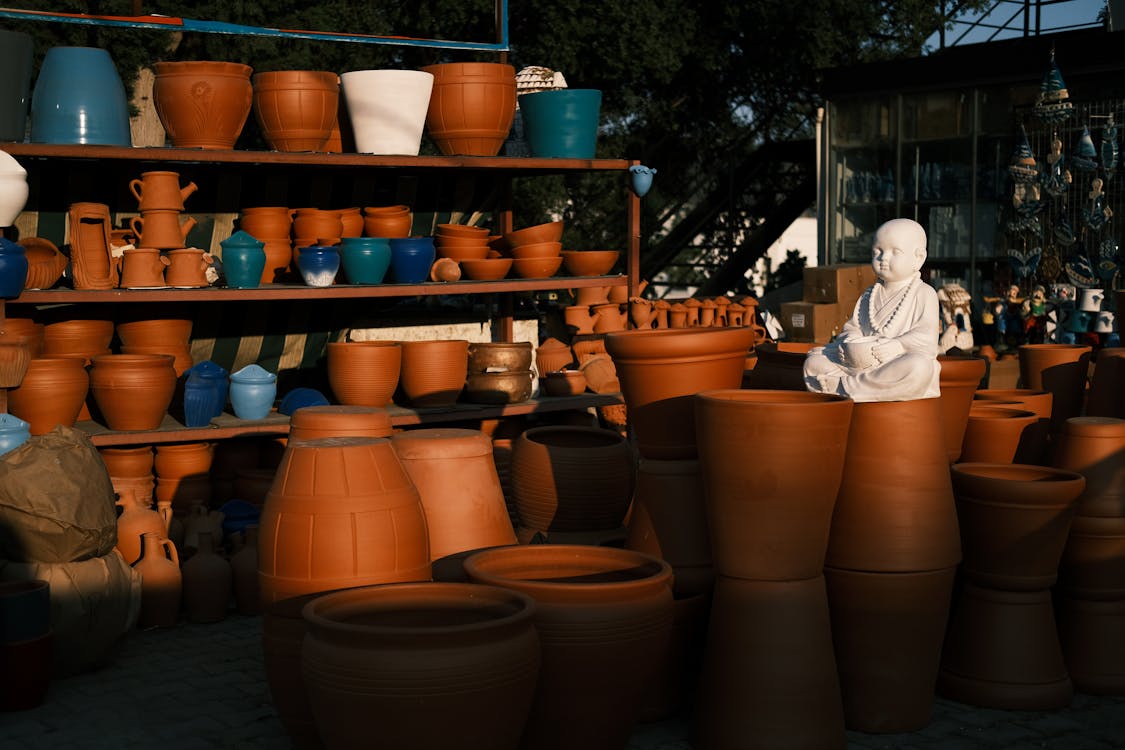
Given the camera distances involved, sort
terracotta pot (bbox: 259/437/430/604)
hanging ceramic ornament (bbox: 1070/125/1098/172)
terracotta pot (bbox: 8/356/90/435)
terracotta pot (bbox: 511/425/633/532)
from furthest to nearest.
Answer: hanging ceramic ornament (bbox: 1070/125/1098/172) → terracotta pot (bbox: 8/356/90/435) → terracotta pot (bbox: 511/425/633/532) → terracotta pot (bbox: 259/437/430/604)

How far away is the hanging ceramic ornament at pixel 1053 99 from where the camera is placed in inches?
463

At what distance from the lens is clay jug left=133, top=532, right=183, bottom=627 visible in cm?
557

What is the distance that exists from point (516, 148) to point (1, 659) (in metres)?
4.59

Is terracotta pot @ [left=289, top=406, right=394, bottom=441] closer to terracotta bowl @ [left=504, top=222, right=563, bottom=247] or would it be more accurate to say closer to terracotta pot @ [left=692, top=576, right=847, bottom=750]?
terracotta pot @ [left=692, top=576, right=847, bottom=750]

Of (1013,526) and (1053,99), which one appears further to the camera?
(1053,99)

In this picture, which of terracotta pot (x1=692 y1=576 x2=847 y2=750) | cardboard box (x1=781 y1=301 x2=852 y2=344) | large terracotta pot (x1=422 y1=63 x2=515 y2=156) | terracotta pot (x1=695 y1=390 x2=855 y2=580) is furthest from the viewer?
cardboard box (x1=781 y1=301 x2=852 y2=344)

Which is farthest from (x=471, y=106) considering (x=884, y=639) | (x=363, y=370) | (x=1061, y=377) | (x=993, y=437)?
(x=884, y=639)

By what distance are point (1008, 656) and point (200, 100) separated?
15.1ft

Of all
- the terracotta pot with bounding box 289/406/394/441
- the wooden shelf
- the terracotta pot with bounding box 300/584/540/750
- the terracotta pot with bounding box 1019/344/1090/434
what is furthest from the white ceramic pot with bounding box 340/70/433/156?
the terracotta pot with bounding box 300/584/540/750

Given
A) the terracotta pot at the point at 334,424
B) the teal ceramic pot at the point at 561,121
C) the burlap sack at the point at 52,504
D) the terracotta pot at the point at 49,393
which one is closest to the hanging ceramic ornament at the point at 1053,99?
the teal ceramic pot at the point at 561,121

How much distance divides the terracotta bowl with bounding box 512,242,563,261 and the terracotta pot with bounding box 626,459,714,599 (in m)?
3.34

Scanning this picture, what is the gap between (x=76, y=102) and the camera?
6336mm

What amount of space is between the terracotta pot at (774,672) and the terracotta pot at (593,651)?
11.6 inches

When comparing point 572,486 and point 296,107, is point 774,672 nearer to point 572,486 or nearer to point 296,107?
point 572,486
